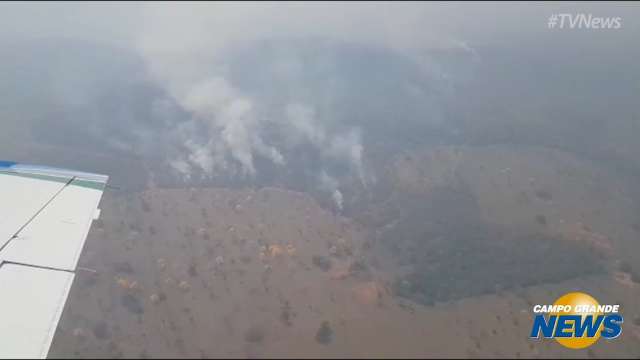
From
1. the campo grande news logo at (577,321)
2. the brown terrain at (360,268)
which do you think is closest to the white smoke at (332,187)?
the brown terrain at (360,268)

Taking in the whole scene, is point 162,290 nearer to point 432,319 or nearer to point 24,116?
point 432,319

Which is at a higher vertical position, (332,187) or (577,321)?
(332,187)

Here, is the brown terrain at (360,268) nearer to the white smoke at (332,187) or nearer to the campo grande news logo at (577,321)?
the campo grande news logo at (577,321)

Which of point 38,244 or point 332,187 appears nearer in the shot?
point 38,244

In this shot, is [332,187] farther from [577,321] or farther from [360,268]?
[577,321]

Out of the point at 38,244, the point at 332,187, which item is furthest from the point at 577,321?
the point at 332,187

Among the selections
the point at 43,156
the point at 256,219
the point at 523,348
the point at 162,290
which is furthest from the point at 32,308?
the point at 43,156

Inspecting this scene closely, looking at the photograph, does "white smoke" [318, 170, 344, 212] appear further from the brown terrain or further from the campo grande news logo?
the campo grande news logo
